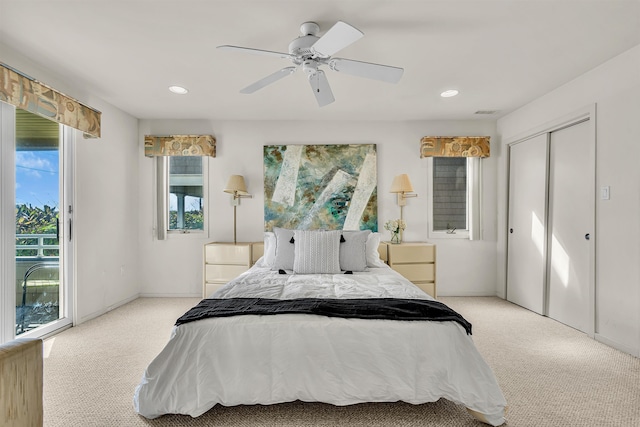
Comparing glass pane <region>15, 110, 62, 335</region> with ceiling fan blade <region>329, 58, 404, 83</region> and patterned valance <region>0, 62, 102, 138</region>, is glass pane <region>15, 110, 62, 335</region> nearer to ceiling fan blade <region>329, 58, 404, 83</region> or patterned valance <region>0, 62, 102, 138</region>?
patterned valance <region>0, 62, 102, 138</region>

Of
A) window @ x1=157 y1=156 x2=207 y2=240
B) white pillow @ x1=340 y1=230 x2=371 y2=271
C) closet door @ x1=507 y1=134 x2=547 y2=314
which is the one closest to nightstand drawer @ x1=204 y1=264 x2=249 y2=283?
window @ x1=157 y1=156 x2=207 y2=240

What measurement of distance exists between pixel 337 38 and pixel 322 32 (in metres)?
0.57

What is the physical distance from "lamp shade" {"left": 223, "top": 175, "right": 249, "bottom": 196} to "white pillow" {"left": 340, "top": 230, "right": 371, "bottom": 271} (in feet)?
5.16

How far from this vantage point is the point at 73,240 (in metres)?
3.38

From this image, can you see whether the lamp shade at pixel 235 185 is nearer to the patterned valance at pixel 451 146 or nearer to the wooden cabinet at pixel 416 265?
the wooden cabinet at pixel 416 265

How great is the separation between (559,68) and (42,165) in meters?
4.80

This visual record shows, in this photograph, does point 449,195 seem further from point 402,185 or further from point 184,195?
point 184,195

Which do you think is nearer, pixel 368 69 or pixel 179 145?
pixel 368 69

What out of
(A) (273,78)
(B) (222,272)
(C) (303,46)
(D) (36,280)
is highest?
(C) (303,46)

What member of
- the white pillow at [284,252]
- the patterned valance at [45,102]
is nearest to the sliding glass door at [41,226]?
the patterned valance at [45,102]

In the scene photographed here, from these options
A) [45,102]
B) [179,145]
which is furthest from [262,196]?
[45,102]

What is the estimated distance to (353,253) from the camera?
11.3ft

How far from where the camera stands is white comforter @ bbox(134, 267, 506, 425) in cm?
184

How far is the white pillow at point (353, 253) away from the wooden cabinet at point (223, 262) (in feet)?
4.28
